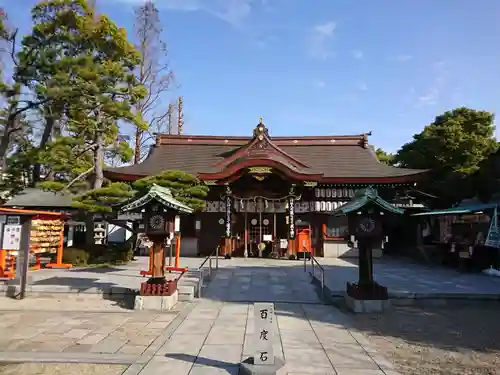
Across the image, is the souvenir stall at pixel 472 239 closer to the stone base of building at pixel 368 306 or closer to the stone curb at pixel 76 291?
the stone base of building at pixel 368 306

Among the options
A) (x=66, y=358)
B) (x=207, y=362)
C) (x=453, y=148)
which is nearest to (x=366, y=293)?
(x=207, y=362)

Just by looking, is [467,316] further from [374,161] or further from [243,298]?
[374,161]

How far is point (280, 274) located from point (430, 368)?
9.24 metres

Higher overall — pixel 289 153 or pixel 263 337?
pixel 289 153

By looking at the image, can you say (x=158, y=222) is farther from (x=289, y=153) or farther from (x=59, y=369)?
(x=289, y=153)

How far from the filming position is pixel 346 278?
44.5 feet

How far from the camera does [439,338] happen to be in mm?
7301

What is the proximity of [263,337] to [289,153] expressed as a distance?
2164cm

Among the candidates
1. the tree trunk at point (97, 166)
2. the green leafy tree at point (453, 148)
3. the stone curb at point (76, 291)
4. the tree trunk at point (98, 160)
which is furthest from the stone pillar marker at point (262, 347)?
the green leafy tree at point (453, 148)

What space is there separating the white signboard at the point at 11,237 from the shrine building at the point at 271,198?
1150cm

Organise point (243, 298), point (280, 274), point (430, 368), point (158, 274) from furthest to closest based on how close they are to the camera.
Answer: point (280, 274), point (243, 298), point (158, 274), point (430, 368)

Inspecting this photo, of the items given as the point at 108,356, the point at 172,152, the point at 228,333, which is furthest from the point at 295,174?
the point at 108,356

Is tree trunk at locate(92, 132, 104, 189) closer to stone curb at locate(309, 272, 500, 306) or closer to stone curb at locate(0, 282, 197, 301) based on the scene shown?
stone curb at locate(0, 282, 197, 301)

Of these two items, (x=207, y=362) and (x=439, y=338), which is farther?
(x=439, y=338)
